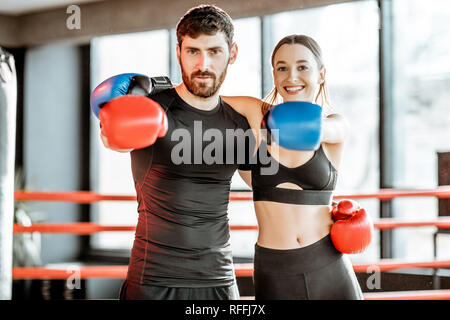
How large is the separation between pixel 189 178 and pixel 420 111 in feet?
3.61

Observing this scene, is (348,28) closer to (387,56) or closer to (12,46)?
(387,56)

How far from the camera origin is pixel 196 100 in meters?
1.07

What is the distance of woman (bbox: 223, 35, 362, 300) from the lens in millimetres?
1104

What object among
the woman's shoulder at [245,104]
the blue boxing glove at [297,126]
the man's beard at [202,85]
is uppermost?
the man's beard at [202,85]

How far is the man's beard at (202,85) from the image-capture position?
1035 millimetres

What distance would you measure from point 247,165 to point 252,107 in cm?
13

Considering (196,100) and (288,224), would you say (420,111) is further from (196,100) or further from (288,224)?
(196,100)

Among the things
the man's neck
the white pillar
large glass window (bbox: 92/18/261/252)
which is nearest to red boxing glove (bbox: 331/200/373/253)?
large glass window (bbox: 92/18/261/252)

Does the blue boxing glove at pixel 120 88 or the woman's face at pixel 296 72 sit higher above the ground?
the woman's face at pixel 296 72

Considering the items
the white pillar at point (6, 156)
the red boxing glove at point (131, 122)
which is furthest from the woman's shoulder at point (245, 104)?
the white pillar at point (6, 156)

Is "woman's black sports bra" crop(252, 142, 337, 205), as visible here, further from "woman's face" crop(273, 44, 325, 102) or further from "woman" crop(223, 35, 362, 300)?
"woman's face" crop(273, 44, 325, 102)

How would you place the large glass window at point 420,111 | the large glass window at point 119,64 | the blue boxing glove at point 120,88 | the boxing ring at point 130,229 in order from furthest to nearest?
the large glass window at point 420,111, the boxing ring at point 130,229, the large glass window at point 119,64, the blue boxing glove at point 120,88

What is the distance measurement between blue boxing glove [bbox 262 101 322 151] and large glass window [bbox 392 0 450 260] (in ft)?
2.30

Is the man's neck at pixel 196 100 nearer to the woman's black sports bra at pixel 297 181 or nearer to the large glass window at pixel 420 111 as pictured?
the woman's black sports bra at pixel 297 181
